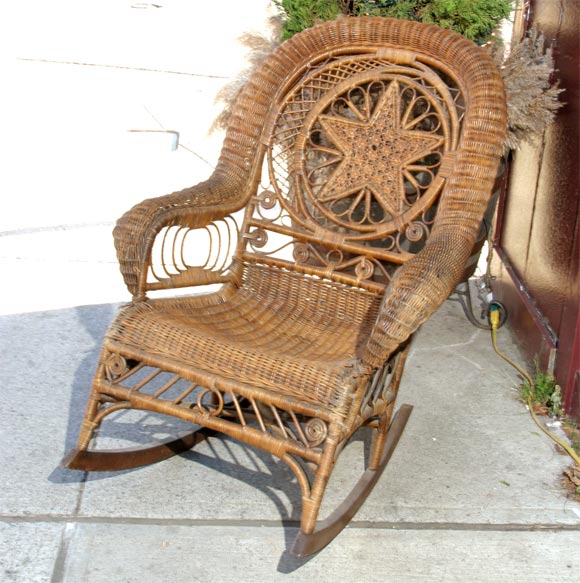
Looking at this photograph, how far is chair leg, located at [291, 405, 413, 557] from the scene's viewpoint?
2.14 m

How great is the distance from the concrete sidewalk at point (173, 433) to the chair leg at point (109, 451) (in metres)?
0.05

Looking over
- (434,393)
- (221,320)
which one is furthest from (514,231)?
(221,320)

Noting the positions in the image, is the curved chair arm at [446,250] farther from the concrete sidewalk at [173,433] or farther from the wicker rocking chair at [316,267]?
the concrete sidewalk at [173,433]

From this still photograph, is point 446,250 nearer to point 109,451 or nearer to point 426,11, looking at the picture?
point 109,451

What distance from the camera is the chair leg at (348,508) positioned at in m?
2.14

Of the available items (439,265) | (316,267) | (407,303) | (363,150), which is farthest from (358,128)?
(407,303)

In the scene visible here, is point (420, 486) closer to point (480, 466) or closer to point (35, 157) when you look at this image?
point (480, 466)

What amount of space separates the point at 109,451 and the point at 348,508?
0.71 m

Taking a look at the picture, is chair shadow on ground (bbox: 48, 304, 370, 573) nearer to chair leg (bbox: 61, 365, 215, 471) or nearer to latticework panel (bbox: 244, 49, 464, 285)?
chair leg (bbox: 61, 365, 215, 471)

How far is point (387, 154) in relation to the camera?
3.01m

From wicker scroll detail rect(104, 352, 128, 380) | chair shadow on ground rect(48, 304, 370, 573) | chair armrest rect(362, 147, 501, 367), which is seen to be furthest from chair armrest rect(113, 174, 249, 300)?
chair armrest rect(362, 147, 501, 367)

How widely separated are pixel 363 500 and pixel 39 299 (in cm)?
215

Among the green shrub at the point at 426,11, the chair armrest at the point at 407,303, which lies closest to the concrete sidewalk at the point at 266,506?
the chair armrest at the point at 407,303

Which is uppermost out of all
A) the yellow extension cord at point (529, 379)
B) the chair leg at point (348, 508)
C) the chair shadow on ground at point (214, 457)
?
the chair leg at point (348, 508)
